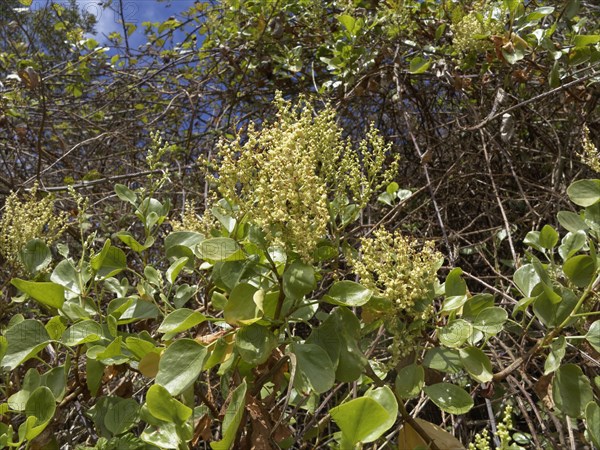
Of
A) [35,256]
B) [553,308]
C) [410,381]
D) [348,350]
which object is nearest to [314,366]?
[348,350]

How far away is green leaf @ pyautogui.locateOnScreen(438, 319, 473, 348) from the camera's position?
88cm

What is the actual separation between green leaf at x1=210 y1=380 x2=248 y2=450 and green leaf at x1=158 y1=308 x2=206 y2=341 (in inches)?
5.2

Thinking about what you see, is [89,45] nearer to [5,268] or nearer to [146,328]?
[5,268]

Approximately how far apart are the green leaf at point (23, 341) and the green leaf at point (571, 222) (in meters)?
1.02

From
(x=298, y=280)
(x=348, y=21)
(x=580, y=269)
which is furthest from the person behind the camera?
(x=348, y=21)

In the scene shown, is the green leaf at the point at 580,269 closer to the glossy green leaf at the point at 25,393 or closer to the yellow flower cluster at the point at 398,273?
the yellow flower cluster at the point at 398,273

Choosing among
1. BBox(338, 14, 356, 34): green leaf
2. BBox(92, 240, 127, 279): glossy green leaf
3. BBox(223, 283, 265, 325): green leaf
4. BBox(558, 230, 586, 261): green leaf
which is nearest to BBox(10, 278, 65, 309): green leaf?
BBox(92, 240, 127, 279): glossy green leaf

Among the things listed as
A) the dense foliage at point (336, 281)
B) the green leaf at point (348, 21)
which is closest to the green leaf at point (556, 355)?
the dense foliage at point (336, 281)

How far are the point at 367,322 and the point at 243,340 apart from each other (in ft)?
1.01

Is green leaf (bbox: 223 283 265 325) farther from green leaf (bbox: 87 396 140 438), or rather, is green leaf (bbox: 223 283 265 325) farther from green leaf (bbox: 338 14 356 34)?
green leaf (bbox: 338 14 356 34)

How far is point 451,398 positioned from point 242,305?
1.26 feet

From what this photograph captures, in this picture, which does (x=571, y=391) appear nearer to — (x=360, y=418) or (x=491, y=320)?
(x=491, y=320)

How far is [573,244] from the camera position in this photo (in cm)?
105

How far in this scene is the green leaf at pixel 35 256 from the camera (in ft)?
4.04
